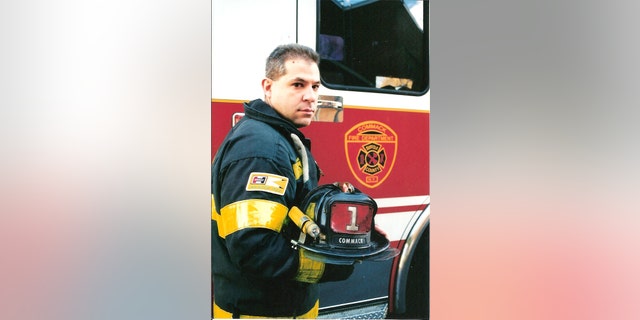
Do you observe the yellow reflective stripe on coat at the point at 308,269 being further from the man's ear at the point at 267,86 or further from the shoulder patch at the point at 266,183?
the man's ear at the point at 267,86

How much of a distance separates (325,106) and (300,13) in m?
0.45

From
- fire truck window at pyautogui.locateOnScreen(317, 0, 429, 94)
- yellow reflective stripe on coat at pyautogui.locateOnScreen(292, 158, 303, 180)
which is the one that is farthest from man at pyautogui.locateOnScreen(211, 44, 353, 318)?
fire truck window at pyautogui.locateOnScreen(317, 0, 429, 94)

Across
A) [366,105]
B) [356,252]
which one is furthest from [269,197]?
[366,105]

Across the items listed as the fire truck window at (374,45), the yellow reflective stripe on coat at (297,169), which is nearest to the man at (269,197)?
the yellow reflective stripe on coat at (297,169)

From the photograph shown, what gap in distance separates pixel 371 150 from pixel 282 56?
2.06 ft

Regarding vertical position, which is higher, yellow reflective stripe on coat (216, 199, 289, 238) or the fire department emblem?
the fire department emblem

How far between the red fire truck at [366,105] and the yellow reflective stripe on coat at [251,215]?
29 cm

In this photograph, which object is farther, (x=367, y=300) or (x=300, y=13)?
(x=367, y=300)

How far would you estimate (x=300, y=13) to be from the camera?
218 cm

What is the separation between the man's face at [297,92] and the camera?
2205 millimetres

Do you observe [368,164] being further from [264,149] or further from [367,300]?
[367,300]

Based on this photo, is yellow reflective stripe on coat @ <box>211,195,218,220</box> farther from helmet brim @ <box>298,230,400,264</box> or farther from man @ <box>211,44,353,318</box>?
helmet brim @ <box>298,230,400,264</box>

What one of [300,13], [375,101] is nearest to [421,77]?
[375,101]

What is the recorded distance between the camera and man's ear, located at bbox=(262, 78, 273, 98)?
218cm
